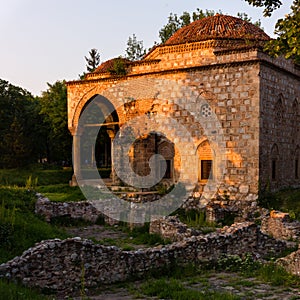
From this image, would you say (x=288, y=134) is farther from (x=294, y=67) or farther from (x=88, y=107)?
(x=88, y=107)

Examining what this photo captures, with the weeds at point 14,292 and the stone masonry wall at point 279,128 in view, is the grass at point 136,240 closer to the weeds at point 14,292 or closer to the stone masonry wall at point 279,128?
the weeds at point 14,292

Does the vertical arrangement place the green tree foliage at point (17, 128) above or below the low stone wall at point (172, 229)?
above

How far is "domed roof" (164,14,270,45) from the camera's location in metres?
18.0

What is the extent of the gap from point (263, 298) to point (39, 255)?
3.80 meters

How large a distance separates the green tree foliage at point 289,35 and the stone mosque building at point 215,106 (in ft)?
19.0

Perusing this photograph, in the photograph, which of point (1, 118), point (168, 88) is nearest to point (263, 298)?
point (168, 88)

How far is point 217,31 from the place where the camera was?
18531 mm

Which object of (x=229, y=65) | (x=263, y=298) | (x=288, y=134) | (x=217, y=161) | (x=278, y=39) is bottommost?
(x=263, y=298)

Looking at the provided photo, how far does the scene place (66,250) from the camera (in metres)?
7.52

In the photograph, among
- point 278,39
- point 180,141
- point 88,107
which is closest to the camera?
point 278,39

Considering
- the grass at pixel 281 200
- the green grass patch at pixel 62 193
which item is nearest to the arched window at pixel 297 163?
the grass at pixel 281 200

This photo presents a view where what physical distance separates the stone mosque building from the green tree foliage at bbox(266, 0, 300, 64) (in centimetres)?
579

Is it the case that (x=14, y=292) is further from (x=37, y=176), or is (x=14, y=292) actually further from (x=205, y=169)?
(x=37, y=176)

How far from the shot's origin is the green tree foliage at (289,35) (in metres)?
8.65
